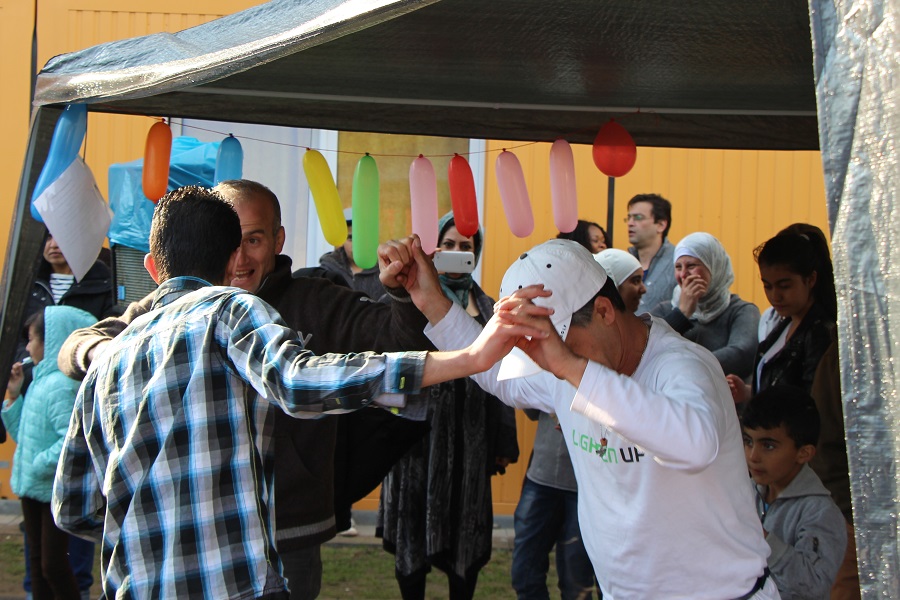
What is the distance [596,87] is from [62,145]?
1.82 m

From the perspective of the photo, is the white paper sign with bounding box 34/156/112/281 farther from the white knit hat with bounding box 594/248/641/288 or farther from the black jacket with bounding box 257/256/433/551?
the white knit hat with bounding box 594/248/641/288

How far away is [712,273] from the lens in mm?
4559

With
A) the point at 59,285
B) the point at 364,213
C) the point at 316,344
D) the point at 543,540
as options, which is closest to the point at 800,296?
the point at 543,540

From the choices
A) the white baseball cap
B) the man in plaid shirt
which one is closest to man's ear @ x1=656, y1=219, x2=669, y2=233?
the white baseball cap

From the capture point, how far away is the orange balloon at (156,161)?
341cm

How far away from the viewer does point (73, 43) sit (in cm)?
675

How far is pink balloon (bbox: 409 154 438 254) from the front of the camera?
3717 millimetres

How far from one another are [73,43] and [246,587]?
5775mm

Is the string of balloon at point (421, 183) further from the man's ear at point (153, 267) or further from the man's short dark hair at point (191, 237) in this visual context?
the man's short dark hair at point (191, 237)

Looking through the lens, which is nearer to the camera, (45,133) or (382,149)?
(45,133)

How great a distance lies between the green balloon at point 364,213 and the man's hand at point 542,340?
178 centimetres

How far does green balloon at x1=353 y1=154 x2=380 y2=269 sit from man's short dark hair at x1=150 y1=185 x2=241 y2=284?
151cm

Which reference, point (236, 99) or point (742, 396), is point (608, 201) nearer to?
point (742, 396)

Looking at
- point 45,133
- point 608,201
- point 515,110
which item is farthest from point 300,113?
point 608,201
